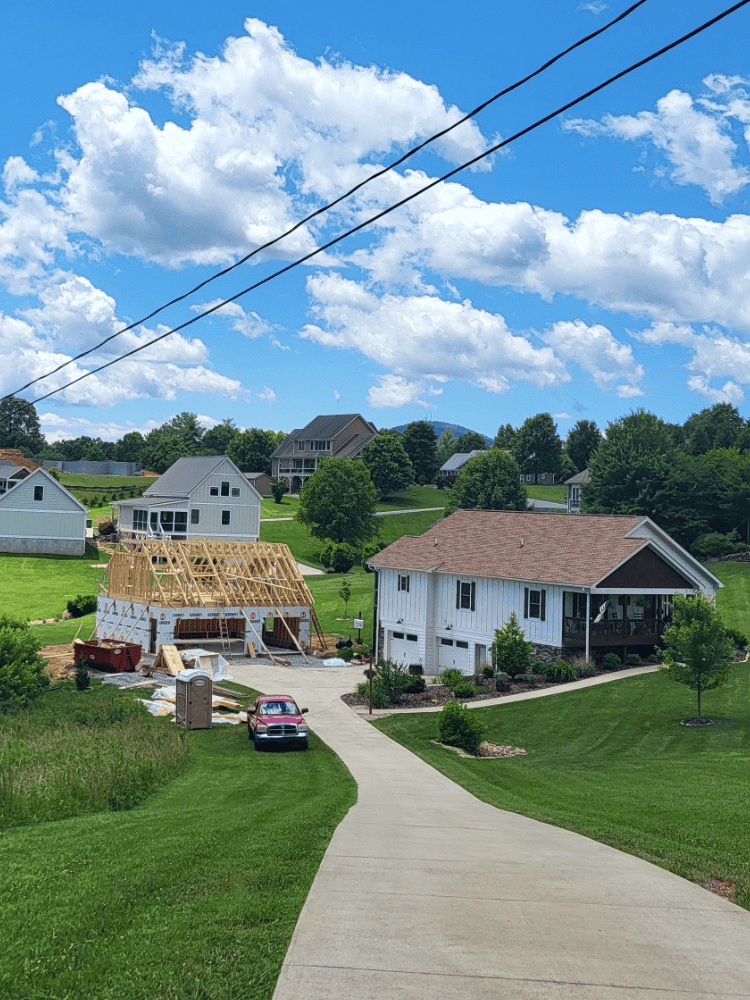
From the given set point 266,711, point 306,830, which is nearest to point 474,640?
point 266,711

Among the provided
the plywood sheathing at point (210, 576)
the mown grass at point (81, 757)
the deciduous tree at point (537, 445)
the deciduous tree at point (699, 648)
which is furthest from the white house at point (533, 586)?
the deciduous tree at point (537, 445)

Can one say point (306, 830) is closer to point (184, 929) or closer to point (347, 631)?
point (184, 929)

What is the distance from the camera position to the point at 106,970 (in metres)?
8.48

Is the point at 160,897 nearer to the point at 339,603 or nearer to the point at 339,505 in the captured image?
the point at 339,603

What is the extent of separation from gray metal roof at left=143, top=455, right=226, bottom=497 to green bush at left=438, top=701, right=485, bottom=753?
2445 inches

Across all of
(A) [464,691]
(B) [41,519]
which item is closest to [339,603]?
(A) [464,691]

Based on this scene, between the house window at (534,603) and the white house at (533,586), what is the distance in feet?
0.15

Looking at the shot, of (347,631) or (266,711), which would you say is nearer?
(266,711)

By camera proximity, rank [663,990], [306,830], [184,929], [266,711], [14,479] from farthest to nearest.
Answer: [14,479], [266,711], [306,830], [184,929], [663,990]

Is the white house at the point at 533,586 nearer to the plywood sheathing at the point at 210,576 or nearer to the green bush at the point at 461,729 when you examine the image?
the plywood sheathing at the point at 210,576

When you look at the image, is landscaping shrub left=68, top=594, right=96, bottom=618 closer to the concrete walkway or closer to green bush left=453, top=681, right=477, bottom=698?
green bush left=453, top=681, right=477, bottom=698

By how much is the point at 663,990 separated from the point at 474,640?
36.1m

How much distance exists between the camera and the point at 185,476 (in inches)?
3561

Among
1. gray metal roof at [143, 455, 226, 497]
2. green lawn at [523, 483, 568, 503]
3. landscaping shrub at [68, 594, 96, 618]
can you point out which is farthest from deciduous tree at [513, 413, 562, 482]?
landscaping shrub at [68, 594, 96, 618]
